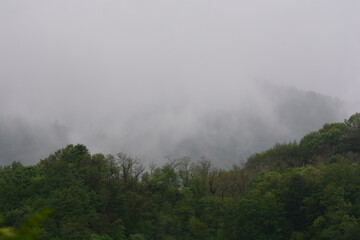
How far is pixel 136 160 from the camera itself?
85.1 meters

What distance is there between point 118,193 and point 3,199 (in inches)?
767

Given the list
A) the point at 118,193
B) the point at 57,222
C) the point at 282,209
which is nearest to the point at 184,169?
the point at 118,193

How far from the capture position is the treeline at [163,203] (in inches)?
2391

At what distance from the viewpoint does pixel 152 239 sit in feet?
215

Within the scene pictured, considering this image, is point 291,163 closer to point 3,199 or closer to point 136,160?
point 136,160

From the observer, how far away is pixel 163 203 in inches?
2977

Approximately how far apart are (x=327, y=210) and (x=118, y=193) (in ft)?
119

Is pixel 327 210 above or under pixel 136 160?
under

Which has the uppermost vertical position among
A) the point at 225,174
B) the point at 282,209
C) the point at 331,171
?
the point at 225,174

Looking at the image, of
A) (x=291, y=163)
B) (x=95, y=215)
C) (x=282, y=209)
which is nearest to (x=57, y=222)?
(x=95, y=215)

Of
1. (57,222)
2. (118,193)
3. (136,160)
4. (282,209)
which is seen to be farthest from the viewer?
(136,160)

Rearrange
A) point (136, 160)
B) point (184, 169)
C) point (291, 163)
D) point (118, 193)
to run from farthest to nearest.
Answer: point (291, 163)
point (184, 169)
point (136, 160)
point (118, 193)

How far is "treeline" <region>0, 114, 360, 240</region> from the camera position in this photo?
199 feet

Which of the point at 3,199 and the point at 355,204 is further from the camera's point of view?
the point at 3,199
